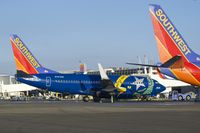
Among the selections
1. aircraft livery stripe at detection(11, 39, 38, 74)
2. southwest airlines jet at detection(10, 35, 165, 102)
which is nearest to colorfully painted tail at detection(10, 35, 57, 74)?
aircraft livery stripe at detection(11, 39, 38, 74)

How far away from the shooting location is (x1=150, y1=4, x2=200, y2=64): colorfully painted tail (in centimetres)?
4728

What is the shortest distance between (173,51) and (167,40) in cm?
136

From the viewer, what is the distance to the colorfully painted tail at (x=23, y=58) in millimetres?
82188

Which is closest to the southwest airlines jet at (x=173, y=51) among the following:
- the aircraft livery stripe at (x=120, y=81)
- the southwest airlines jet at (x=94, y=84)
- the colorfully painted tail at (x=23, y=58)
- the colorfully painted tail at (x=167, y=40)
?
the colorfully painted tail at (x=167, y=40)

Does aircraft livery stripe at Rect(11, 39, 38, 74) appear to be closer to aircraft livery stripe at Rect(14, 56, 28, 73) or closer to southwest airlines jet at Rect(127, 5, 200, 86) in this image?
aircraft livery stripe at Rect(14, 56, 28, 73)

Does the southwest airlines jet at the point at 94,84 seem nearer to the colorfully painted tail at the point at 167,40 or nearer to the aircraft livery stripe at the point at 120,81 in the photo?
the aircraft livery stripe at the point at 120,81

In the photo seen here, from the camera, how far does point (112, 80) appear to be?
73.8 metres

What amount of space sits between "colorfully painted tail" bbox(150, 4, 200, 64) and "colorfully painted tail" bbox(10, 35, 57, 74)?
39.3 meters

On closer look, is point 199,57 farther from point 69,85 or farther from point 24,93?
point 24,93

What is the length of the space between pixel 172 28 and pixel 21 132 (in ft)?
109

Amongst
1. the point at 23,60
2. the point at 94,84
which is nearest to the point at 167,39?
the point at 94,84

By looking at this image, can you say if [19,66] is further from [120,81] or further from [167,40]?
[167,40]

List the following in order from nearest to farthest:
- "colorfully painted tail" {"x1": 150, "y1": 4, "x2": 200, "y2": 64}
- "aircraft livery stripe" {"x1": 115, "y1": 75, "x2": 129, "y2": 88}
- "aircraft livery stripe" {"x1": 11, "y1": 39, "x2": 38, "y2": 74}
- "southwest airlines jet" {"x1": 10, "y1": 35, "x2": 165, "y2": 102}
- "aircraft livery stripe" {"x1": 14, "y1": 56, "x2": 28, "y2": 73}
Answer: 1. "colorfully painted tail" {"x1": 150, "y1": 4, "x2": 200, "y2": 64}
2. "southwest airlines jet" {"x1": 10, "y1": 35, "x2": 165, "y2": 102}
3. "aircraft livery stripe" {"x1": 115, "y1": 75, "x2": 129, "y2": 88}
4. "aircraft livery stripe" {"x1": 14, "y1": 56, "x2": 28, "y2": 73}
5. "aircraft livery stripe" {"x1": 11, "y1": 39, "x2": 38, "y2": 74}

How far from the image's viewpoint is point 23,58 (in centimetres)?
8250
